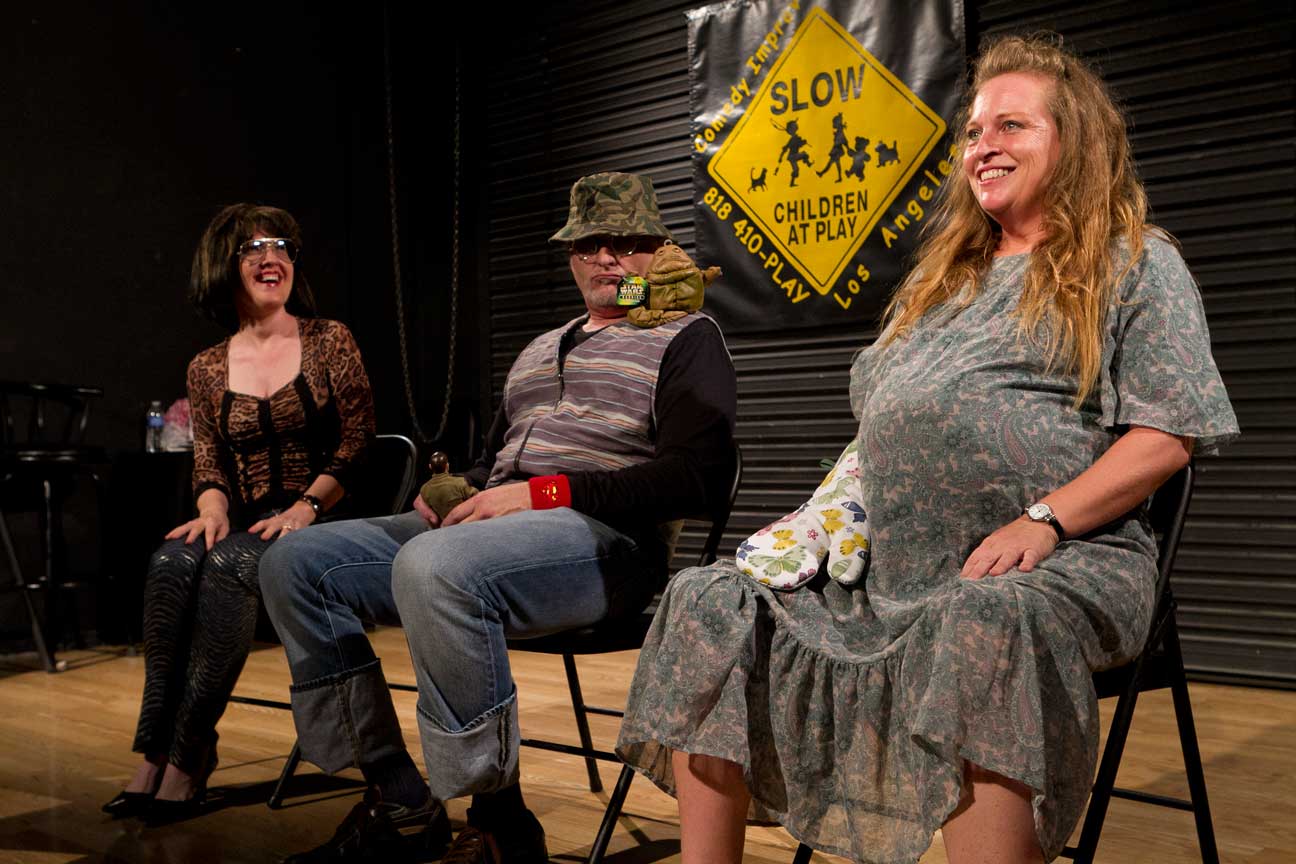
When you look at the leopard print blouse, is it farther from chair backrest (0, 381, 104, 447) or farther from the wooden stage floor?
chair backrest (0, 381, 104, 447)

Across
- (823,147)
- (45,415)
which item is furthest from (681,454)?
(45,415)

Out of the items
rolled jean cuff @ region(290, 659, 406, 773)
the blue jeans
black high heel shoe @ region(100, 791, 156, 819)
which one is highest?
the blue jeans

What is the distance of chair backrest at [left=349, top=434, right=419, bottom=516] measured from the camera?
316 cm

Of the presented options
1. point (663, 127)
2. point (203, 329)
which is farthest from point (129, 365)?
point (663, 127)

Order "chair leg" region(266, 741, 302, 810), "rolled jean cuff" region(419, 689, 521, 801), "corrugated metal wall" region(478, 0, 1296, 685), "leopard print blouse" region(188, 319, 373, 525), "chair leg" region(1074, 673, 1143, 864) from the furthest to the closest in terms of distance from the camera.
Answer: "corrugated metal wall" region(478, 0, 1296, 685) < "leopard print blouse" region(188, 319, 373, 525) < "chair leg" region(266, 741, 302, 810) < "rolled jean cuff" region(419, 689, 521, 801) < "chair leg" region(1074, 673, 1143, 864)

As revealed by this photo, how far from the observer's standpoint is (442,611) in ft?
6.77

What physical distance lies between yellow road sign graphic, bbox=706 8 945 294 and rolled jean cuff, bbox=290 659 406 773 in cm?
327

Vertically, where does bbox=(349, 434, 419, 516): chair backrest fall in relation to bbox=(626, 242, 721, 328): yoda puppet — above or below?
below

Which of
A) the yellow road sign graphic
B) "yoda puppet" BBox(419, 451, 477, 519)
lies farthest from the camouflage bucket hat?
the yellow road sign graphic

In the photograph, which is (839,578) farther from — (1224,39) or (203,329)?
(203,329)

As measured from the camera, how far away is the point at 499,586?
211cm

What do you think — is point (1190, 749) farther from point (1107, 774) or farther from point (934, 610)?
point (934, 610)

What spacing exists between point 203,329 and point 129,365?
42 cm

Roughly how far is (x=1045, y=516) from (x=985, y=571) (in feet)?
0.40
